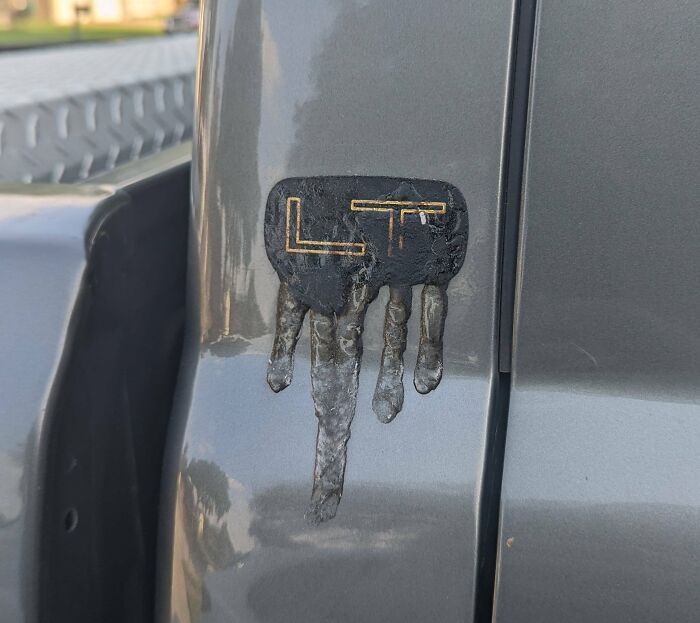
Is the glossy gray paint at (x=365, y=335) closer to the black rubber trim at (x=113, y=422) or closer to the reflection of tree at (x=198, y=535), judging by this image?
the reflection of tree at (x=198, y=535)

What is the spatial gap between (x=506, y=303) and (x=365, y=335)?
168 mm

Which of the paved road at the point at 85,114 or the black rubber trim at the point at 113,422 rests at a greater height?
the paved road at the point at 85,114

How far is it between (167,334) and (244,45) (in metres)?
0.52

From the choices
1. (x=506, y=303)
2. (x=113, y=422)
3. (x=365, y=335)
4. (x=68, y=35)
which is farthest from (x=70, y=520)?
(x=68, y=35)

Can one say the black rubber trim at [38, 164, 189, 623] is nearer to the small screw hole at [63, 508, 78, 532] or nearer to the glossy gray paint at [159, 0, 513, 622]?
the small screw hole at [63, 508, 78, 532]

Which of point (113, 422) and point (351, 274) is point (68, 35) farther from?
point (351, 274)

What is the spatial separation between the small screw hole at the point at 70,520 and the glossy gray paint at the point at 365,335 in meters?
0.15

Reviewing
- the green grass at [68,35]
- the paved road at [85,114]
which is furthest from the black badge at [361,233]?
the green grass at [68,35]

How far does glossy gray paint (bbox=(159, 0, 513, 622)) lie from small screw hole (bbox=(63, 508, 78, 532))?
0.15 meters

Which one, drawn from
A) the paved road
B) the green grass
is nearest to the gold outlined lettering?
the paved road

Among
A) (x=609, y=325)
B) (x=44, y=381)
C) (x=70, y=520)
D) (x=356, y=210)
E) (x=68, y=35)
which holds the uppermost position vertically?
(x=68, y=35)

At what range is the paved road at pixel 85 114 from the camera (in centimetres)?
183

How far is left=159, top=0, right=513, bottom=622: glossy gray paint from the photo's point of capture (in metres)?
0.95

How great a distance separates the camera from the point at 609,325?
0.96m
